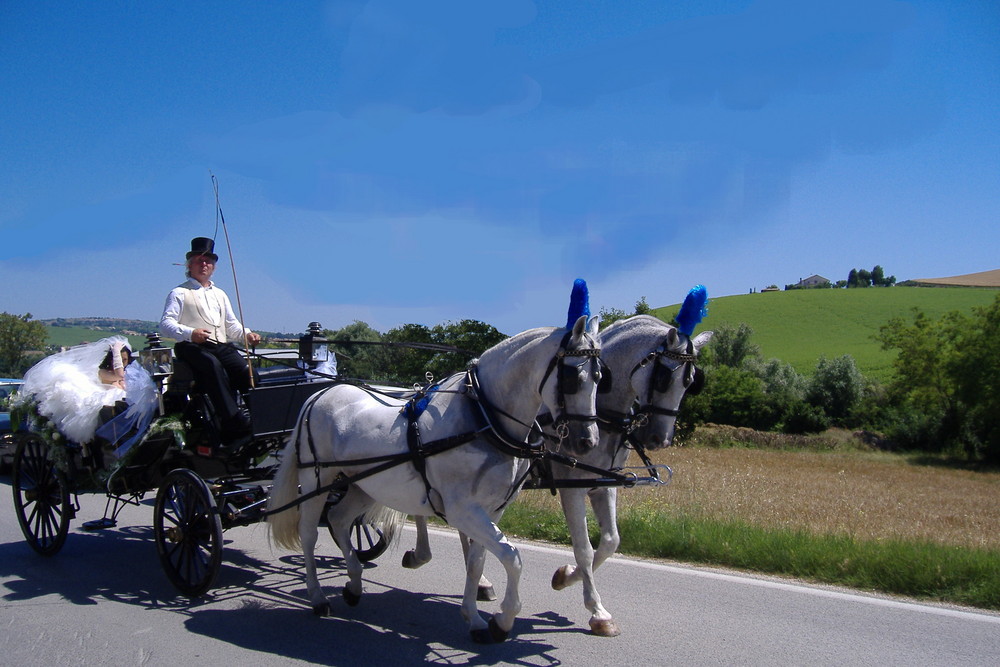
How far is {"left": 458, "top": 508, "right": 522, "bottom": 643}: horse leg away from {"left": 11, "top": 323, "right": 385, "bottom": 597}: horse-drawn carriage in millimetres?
2129

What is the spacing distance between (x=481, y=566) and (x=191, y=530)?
2474mm

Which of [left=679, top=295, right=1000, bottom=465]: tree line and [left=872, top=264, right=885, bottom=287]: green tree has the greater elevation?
[left=872, top=264, right=885, bottom=287]: green tree

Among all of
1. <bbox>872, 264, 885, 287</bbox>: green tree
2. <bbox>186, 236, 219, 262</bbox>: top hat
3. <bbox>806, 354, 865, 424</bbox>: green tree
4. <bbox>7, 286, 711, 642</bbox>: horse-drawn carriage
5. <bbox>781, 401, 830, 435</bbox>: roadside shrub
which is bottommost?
<bbox>781, 401, 830, 435</bbox>: roadside shrub

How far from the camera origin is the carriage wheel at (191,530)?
5742 millimetres

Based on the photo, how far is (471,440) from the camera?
4.93 m

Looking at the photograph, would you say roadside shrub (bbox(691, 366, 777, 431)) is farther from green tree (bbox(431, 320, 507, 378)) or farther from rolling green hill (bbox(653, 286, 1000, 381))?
green tree (bbox(431, 320, 507, 378))

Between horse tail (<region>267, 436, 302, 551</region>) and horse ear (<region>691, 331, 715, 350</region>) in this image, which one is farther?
horse tail (<region>267, 436, 302, 551</region>)

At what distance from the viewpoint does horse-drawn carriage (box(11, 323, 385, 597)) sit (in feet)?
20.1

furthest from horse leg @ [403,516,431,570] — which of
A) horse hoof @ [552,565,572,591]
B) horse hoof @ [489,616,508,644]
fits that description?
horse hoof @ [489,616,508,644]

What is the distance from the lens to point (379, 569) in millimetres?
7090

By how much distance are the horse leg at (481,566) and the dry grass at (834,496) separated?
4005 mm

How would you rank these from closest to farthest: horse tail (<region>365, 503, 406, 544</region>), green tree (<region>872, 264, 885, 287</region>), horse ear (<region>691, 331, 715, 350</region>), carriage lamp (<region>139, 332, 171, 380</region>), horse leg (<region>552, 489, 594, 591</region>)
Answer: horse leg (<region>552, 489, 594, 591</region>), horse ear (<region>691, 331, 715, 350</region>), horse tail (<region>365, 503, 406, 544</region>), carriage lamp (<region>139, 332, 171, 380</region>), green tree (<region>872, 264, 885, 287</region>)

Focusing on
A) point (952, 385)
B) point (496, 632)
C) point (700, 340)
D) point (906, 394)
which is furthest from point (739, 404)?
point (496, 632)

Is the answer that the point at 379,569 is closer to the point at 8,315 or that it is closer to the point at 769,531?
the point at 769,531
